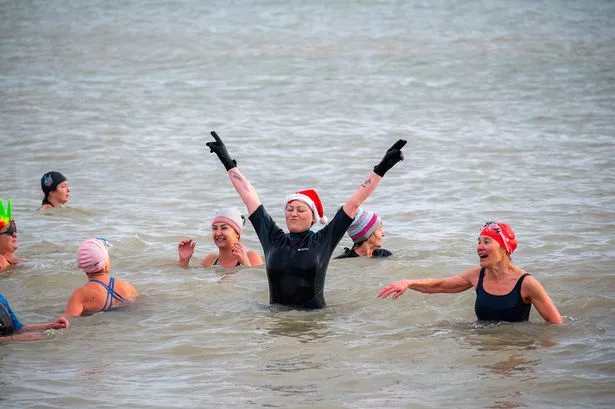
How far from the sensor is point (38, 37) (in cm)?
3591

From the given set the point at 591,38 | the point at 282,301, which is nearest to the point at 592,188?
the point at 282,301

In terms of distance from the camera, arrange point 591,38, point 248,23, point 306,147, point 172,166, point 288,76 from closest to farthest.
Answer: point 172,166 → point 306,147 → point 288,76 → point 591,38 → point 248,23

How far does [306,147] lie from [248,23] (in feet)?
61.1

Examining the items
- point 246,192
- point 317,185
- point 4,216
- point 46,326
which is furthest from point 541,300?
point 317,185

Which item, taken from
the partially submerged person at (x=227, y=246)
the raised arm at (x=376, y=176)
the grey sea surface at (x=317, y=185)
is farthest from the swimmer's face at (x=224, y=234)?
the raised arm at (x=376, y=176)

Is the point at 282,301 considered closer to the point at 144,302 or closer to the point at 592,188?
the point at 144,302

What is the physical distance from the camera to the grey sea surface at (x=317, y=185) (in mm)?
8820

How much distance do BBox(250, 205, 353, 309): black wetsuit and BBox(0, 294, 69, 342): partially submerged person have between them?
1.98 metres

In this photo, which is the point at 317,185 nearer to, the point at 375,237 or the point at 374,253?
the point at 374,253

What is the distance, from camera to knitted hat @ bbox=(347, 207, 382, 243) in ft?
40.5

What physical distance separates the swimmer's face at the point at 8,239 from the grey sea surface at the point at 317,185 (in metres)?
0.32

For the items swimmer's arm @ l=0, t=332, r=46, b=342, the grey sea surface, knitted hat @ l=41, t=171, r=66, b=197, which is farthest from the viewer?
knitted hat @ l=41, t=171, r=66, b=197

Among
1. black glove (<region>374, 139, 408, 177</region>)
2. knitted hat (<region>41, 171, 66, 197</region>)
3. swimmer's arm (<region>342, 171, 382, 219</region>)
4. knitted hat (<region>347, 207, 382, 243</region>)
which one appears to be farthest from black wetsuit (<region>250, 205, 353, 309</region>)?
knitted hat (<region>41, 171, 66, 197</region>)

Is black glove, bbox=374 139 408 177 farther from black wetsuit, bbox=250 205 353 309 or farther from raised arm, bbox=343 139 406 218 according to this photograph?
black wetsuit, bbox=250 205 353 309
